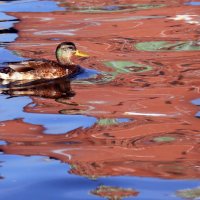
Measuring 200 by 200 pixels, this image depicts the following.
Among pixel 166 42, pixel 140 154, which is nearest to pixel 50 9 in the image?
pixel 166 42

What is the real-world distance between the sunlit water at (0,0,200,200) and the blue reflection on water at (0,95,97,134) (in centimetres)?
1

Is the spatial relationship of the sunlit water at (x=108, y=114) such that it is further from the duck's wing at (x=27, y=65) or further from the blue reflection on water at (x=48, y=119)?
the duck's wing at (x=27, y=65)

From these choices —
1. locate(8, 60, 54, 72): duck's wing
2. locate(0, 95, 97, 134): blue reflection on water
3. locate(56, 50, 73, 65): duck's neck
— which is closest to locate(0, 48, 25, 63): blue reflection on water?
locate(56, 50, 73, 65): duck's neck

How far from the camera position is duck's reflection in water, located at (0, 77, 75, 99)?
12359mm

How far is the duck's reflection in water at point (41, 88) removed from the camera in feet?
40.5

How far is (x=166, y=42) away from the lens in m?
15.9

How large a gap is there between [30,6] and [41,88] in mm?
7400

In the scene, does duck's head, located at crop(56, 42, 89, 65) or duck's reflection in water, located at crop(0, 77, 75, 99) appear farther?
duck's head, located at crop(56, 42, 89, 65)

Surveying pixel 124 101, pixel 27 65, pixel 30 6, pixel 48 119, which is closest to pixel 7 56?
pixel 27 65

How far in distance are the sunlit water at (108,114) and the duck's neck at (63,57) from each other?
0.93 feet

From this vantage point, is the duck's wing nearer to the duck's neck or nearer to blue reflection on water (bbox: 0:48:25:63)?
the duck's neck

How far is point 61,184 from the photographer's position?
8148 mm

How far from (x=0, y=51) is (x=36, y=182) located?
736 centimetres

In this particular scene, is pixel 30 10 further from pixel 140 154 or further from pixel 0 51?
pixel 140 154
